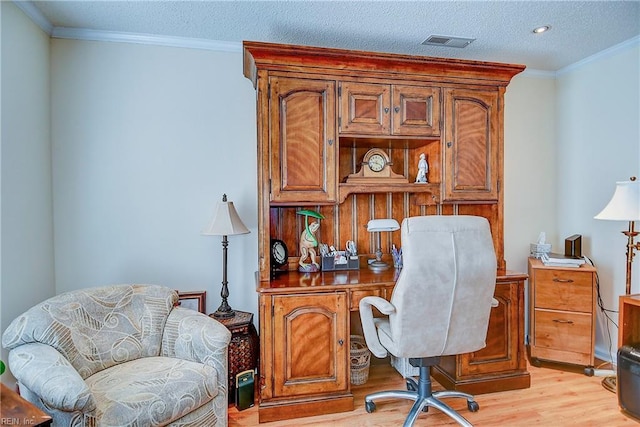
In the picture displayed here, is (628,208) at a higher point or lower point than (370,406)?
higher

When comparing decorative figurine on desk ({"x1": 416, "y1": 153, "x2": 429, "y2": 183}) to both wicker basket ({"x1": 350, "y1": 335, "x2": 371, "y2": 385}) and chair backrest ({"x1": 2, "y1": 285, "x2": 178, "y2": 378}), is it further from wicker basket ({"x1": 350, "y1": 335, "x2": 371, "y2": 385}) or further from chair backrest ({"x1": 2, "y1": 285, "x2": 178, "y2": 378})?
chair backrest ({"x1": 2, "y1": 285, "x2": 178, "y2": 378})

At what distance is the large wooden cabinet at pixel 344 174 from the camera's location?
91.2 inches

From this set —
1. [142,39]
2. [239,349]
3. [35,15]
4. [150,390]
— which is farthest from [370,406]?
[35,15]

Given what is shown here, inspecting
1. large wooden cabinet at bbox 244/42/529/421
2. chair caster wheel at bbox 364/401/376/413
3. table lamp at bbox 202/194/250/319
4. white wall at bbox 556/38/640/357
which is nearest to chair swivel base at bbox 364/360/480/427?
chair caster wheel at bbox 364/401/376/413

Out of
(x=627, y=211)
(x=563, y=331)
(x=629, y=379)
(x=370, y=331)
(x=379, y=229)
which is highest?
(x=627, y=211)

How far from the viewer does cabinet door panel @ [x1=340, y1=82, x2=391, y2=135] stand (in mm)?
2535

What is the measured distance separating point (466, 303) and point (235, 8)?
2.19 m

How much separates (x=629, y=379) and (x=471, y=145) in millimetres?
1747

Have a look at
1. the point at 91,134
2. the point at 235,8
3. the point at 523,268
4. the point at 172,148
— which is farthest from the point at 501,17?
the point at 91,134

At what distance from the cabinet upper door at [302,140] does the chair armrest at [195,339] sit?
87cm

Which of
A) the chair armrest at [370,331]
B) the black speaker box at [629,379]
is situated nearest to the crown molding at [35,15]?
the chair armrest at [370,331]

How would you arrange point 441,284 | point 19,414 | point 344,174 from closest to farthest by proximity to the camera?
point 19,414 → point 441,284 → point 344,174

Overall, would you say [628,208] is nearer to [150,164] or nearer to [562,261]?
[562,261]

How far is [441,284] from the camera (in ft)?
6.31
